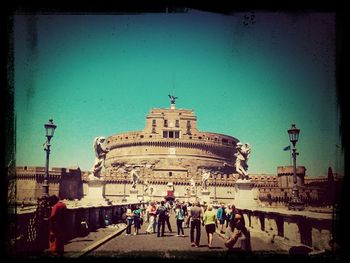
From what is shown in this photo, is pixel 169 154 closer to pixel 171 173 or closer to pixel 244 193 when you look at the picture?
pixel 171 173

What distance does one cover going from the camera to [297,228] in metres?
6.30

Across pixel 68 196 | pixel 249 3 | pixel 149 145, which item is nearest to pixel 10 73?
pixel 249 3

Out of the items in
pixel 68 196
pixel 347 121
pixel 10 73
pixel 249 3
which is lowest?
pixel 68 196

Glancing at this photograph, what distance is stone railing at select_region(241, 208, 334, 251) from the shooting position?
5398 mm

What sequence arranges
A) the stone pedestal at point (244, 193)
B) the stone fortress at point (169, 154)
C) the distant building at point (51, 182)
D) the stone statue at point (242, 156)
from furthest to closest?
the stone fortress at point (169, 154), the distant building at point (51, 182), the stone statue at point (242, 156), the stone pedestal at point (244, 193)

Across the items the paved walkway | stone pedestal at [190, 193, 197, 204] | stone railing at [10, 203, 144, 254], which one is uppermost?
stone railing at [10, 203, 144, 254]

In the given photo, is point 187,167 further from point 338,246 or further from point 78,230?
point 338,246

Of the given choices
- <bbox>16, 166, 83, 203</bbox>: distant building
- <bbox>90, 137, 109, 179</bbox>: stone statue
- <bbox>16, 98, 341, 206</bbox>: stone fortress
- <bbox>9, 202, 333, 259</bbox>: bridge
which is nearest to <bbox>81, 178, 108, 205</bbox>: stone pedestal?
<bbox>90, 137, 109, 179</bbox>: stone statue

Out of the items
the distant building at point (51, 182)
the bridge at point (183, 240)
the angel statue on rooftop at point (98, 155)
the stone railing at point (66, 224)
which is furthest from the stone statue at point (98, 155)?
the distant building at point (51, 182)

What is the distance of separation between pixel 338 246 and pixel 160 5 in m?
4.34

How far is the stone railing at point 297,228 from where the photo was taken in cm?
540

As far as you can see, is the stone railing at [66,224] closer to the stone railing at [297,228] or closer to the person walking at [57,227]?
the person walking at [57,227]

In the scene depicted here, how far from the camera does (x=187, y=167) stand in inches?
2066

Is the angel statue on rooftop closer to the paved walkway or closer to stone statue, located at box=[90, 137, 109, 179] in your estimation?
stone statue, located at box=[90, 137, 109, 179]
